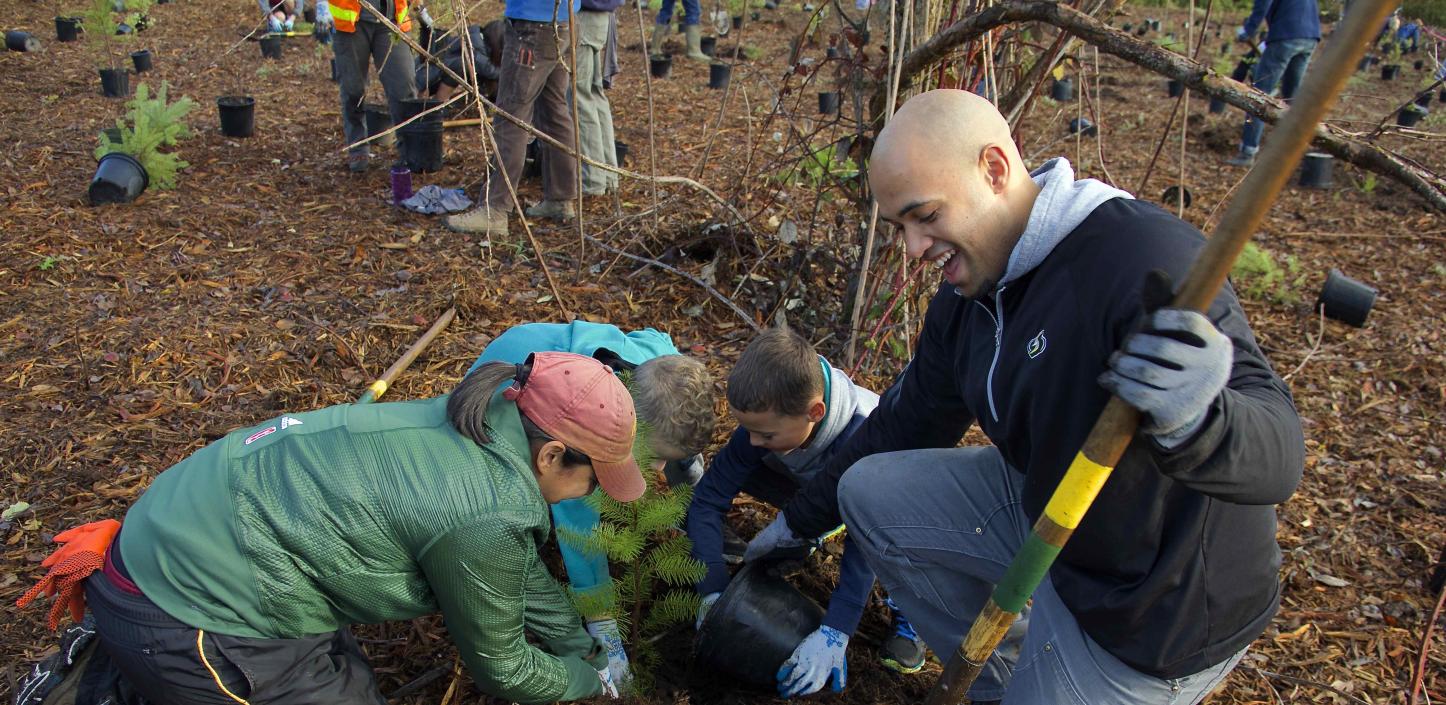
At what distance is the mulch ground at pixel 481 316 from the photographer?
8.73 ft

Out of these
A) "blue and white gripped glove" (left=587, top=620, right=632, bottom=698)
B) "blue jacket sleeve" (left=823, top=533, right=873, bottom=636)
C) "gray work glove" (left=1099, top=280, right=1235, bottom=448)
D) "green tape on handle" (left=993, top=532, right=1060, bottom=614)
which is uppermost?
"gray work glove" (left=1099, top=280, right=1235, bottom=448)

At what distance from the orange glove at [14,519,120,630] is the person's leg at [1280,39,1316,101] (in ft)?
25.7

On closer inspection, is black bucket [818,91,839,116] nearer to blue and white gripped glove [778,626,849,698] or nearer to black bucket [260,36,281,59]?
black bucket [260,36,281,59]

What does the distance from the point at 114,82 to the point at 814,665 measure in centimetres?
747

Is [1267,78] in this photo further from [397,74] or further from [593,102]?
[397,74]

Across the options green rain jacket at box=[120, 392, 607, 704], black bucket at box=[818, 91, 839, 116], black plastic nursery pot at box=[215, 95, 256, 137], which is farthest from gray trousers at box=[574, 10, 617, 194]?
green rain jacket at box=[120, 392, 607, 704]

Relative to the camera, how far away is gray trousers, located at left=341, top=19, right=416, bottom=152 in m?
5.60

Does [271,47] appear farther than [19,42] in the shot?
Yes

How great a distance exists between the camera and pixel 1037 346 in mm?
1757

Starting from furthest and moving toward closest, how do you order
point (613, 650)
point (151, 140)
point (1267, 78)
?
point (1267, 78) → point (151, 140) → point (613, 650)

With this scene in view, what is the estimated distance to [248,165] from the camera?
5.70 meters

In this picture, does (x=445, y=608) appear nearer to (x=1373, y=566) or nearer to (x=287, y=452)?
(x=287, y=452)

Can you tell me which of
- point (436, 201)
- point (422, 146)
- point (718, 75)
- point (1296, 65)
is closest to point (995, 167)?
point (436, 201)

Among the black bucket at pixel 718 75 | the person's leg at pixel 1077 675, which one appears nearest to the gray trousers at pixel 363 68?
the black bucket at pixel 718 75
